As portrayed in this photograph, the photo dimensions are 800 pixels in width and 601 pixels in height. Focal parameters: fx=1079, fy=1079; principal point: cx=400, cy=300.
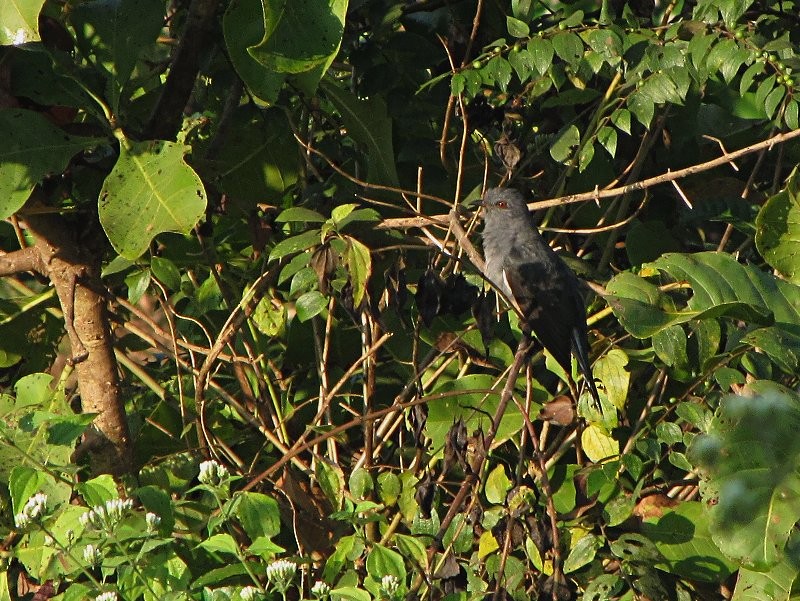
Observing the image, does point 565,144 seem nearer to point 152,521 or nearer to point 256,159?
point 256,159

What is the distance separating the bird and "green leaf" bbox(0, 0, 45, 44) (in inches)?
70.4

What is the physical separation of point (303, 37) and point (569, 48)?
0.99m

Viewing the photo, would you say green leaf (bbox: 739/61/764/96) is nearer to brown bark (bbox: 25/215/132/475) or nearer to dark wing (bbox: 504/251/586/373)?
dark wing (bbox: 504/251/586/373)

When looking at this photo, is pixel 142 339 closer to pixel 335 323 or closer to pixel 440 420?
pixel 335 323

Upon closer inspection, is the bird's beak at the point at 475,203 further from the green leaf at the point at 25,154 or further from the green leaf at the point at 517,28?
the green leaf at the point at 25,154

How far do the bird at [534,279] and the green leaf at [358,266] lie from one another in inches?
28.0

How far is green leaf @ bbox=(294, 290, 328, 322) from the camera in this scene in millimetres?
3527

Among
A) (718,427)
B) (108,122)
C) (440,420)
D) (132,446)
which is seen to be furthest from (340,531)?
(108,122)

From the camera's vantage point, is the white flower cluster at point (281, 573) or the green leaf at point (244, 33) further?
the green leaf at point (244, 33)

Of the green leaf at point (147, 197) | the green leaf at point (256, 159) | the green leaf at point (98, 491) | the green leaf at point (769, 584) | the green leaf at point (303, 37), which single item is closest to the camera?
the green leaf at point (98, 491)

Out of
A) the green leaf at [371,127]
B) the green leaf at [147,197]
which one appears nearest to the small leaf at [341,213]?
the green leaf at [147,197]

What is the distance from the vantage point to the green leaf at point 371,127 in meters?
4.01

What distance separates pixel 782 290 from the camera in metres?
3.76

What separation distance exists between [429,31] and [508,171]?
2.91ft
